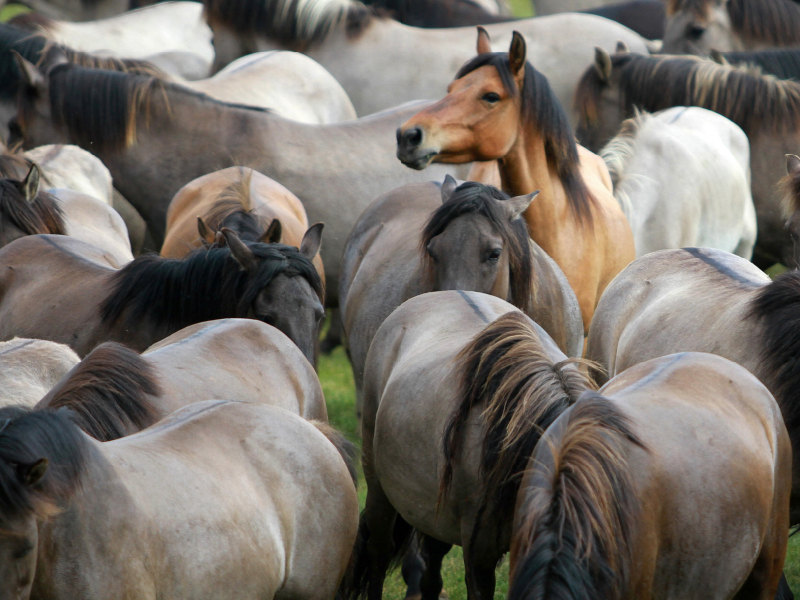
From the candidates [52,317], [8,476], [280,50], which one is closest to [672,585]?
[8,476]

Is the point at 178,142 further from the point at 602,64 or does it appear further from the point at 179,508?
the point at 179,508

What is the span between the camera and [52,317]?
450 cm

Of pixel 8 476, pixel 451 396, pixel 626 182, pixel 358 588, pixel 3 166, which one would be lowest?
pixel 358 588

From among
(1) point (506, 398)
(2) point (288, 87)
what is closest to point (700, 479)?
(1) point (506, 398)

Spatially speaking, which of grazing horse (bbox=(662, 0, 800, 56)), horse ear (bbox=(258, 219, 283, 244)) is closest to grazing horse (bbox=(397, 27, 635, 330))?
horse ear (bbox=(258, 219, 283, 244))

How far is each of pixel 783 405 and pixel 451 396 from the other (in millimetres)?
1205

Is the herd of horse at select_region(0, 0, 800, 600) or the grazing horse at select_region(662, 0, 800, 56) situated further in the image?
the grazing horse at select_region(662, 0, 800, 56)

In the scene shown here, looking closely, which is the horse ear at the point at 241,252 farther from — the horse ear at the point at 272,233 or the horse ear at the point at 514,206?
the horse ear at the point at 514,206

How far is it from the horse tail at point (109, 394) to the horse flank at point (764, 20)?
342 inches

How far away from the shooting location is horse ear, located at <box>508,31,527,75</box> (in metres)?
5.26

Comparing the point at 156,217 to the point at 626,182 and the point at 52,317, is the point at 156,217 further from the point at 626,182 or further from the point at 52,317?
the point at 626,182

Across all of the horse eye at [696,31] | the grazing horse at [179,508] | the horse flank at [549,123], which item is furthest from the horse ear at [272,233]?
the horse eye at [696,31]

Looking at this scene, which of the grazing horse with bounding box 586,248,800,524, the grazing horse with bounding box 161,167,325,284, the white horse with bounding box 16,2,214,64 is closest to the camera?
the grazing horse with bounding box 586,248,800,524

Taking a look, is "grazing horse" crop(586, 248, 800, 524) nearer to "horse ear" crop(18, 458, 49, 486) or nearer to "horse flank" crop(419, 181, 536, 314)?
"horse flank" crop(419, 181, 536, 314)
